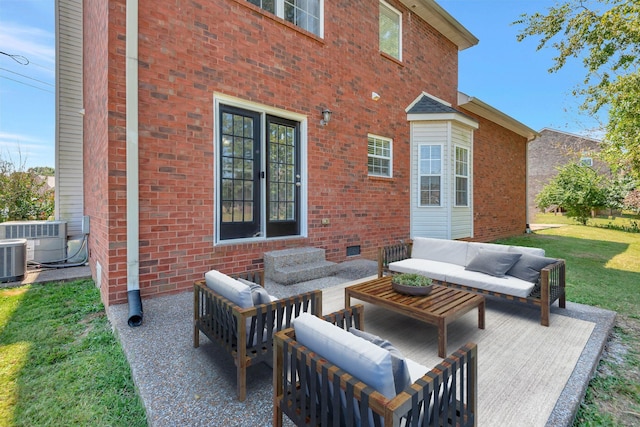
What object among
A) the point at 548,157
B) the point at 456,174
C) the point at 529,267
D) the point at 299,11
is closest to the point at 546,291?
the point at 529,267

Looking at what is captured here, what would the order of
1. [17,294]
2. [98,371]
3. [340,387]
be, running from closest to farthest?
[340,387] < [98,371] < [17,294]

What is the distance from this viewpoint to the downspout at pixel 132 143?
378 centimetres

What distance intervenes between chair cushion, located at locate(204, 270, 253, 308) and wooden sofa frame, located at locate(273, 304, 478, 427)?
0.57 metres

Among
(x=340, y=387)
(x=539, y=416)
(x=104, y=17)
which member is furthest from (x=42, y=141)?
(x=539, y=416)

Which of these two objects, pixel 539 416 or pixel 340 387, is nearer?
pixel 340 387

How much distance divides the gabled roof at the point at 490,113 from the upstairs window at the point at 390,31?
10.3 feet

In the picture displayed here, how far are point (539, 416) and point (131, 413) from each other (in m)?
2.71

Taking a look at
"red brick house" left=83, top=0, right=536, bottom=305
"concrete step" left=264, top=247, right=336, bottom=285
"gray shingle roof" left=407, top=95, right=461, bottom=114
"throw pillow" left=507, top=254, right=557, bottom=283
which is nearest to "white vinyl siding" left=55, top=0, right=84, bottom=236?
"red brick house" left=83, top=0, right=536, bottom=305

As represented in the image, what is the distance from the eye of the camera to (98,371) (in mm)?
2531

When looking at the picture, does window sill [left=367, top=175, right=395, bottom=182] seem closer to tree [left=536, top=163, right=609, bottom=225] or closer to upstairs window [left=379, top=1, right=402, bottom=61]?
upstairs window [left=379, top=1, right=402, bottom=61]

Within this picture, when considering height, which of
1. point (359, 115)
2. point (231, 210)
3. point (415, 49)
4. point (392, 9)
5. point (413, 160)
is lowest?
point (231, 210)

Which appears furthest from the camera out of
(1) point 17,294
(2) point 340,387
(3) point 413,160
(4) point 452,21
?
(4) point 452,21

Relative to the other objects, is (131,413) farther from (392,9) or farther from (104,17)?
(392,9)

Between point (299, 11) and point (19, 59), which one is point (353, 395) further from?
point (19, 59)
